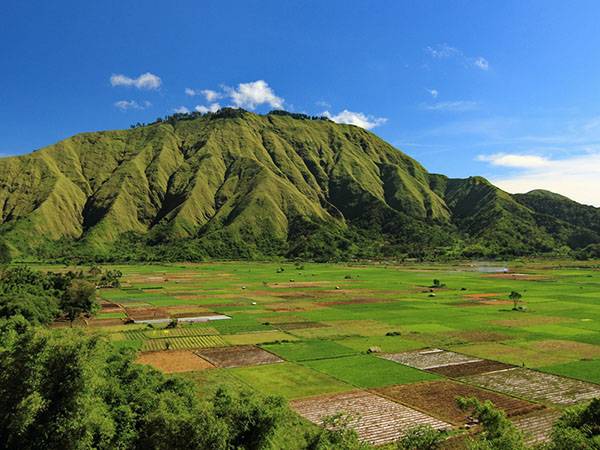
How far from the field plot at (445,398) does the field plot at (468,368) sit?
11.1 feet

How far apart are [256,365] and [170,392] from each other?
23779mm

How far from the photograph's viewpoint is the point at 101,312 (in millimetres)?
95875

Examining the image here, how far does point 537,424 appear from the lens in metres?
36.3

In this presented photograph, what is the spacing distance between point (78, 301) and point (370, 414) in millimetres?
68207

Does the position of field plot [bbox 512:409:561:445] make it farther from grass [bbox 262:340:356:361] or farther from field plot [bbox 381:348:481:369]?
grass [bbox 262:340:356:361]

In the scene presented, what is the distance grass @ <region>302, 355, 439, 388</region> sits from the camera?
48375mm

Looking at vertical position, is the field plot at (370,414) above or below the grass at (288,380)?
above

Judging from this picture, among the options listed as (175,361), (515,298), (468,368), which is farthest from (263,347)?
(515,298)

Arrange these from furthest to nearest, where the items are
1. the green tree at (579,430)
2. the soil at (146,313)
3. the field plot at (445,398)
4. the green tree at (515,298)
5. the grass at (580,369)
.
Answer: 1. the green tree at (515,298)
2. the soil at (146,313)
3. the grass at (580,369)
4. the field plot at (445,398)
5. the green tree at (579,430)

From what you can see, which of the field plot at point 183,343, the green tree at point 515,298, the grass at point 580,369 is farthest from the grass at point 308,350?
the green tree at point 515,298

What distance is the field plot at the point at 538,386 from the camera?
42.6 m

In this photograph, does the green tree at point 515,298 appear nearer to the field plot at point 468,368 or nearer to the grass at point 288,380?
the field plot at point 468,368

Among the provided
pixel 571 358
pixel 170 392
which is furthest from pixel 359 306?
pixel 170 392

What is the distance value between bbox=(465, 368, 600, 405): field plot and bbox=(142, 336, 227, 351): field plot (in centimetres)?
3482
